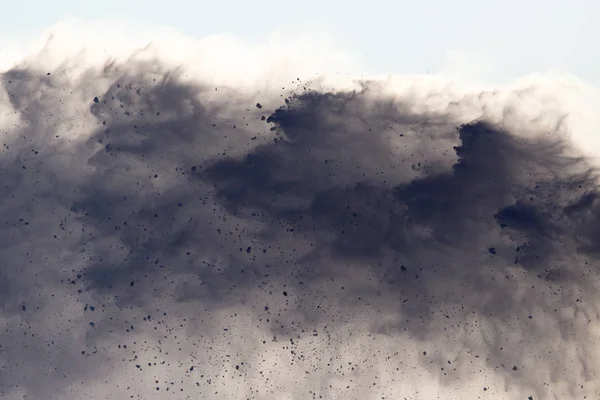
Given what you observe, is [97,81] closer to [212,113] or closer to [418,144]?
[212,113]

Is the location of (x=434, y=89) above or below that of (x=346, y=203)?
above

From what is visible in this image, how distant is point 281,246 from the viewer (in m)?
30.0

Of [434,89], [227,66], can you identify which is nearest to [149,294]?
[227,66]

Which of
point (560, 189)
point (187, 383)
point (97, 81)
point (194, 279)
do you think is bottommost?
point (187, 383)

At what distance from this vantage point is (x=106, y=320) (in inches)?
1205

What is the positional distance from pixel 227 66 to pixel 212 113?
2.54 metres

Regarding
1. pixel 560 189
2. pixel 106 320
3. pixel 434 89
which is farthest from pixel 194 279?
pixel 560 189

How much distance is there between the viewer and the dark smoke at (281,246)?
29281mm

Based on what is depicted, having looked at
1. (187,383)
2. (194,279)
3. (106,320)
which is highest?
(194,279)

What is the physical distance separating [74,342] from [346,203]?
16.3 metres

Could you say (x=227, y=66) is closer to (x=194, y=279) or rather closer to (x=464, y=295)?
(x=194, y=279)

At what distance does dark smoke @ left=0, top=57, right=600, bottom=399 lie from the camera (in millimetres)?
29281

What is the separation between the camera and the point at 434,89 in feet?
95.1

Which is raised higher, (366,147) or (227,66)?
(227,66)
